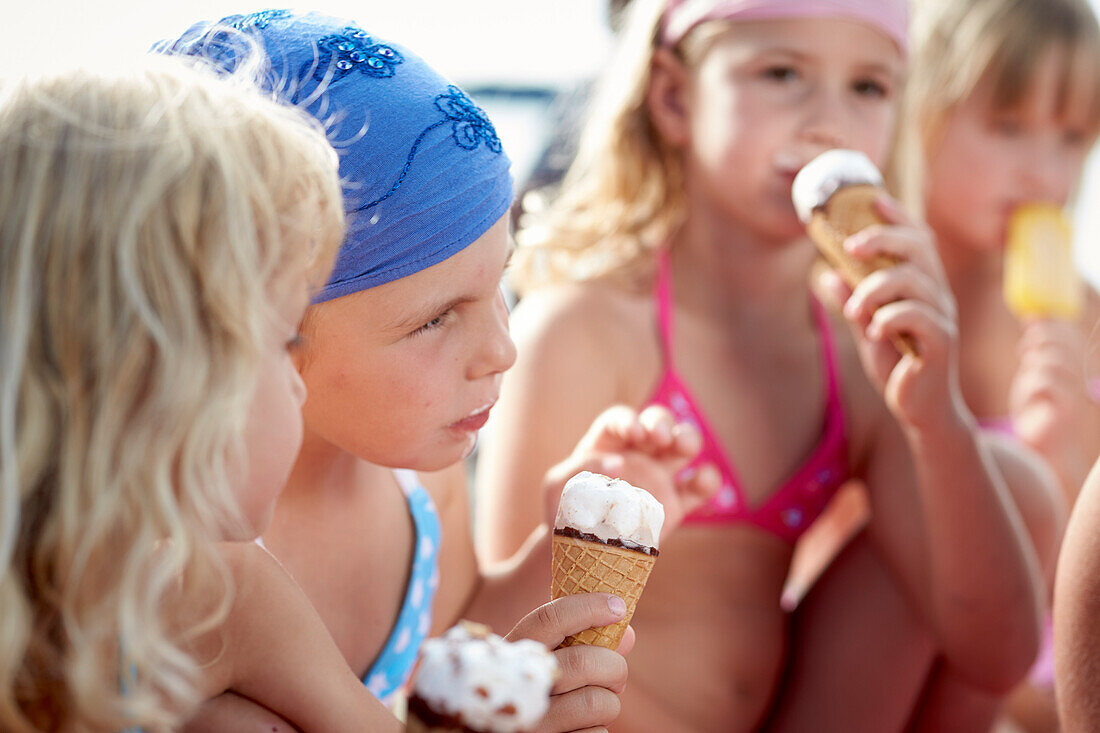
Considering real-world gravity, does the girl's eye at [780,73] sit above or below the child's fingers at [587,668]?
above

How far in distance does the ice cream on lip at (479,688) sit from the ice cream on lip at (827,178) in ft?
4.44

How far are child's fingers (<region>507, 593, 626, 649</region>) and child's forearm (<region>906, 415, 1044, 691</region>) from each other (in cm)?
106

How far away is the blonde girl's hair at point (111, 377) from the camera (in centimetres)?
92

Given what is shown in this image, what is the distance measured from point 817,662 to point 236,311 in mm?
1721

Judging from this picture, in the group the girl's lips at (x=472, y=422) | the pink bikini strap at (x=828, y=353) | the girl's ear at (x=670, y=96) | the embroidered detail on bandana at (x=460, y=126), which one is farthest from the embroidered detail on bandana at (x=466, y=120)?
the pink bikini strap at (x=828, y=353)

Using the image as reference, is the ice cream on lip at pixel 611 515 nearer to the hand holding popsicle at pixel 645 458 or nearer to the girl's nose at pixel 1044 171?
the hand holding popsicle at pixel 645 458

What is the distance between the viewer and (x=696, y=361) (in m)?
2.37

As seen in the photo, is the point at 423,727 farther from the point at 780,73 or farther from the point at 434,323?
the point at 780,73

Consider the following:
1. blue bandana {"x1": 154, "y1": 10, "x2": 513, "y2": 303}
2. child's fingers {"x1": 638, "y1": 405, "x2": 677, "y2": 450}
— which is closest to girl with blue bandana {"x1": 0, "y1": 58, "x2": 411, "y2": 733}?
blue bandana {"x1": 154, "y1": 10, "x2": 513, "y2": 303}

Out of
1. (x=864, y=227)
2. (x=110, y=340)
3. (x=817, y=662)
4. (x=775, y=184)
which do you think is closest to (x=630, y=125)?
(x=775, y=184)

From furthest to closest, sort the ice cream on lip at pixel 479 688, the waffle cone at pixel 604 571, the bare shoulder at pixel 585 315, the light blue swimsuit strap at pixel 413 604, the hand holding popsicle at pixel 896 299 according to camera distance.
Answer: the bare shoulder at pixel 585 315 → the hand holding popsicle at pixel 896 299 → the light blue swimsuit strap at pixel 413 604 → the waffle cone at pixel 604 571 → the ice cream on lip at pixel 479 688

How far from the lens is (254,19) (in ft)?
4.85

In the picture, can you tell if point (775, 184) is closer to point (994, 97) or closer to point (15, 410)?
point (994, 97)

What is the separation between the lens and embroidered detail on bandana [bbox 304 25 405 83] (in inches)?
55.8
